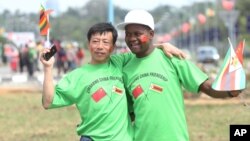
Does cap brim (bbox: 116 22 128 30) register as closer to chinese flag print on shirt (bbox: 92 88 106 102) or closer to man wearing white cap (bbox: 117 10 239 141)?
man wearing white cap (bbox: 117 10 239 141)

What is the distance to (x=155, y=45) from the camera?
200 inches

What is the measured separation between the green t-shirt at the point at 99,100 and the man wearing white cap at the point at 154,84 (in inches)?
3.8

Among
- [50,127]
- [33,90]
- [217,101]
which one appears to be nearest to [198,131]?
[50,127]

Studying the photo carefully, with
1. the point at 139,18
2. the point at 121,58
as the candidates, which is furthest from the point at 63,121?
the point at 139,18

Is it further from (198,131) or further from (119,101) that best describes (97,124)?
(198,131)

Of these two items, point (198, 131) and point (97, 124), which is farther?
point (198, 131)

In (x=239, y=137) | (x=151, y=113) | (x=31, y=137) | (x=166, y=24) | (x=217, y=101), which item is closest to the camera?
(x=151, y=113)

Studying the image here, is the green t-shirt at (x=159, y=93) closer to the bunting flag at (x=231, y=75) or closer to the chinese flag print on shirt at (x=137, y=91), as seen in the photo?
the chinese flag print on shirt at (x=137, y=91)

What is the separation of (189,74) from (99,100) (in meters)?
0.66

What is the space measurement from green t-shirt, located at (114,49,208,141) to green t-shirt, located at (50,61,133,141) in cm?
10

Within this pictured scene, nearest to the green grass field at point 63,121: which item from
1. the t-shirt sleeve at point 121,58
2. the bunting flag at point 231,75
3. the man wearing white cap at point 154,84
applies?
the t-shirt sleeve at point 121,58

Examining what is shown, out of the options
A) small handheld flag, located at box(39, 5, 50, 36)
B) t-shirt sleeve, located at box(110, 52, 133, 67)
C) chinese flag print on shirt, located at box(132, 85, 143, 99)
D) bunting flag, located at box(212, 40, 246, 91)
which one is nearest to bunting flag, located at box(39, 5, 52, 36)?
small handheld flag, located at box(39, 5, 50, 36)

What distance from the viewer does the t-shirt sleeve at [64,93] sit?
492 cm

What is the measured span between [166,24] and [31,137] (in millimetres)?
111713
